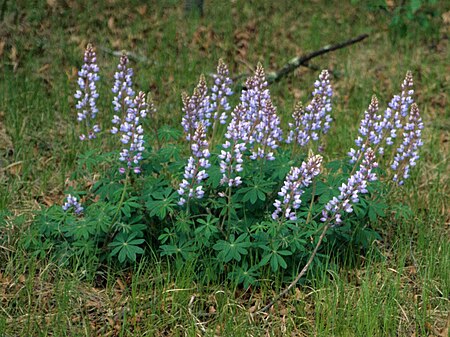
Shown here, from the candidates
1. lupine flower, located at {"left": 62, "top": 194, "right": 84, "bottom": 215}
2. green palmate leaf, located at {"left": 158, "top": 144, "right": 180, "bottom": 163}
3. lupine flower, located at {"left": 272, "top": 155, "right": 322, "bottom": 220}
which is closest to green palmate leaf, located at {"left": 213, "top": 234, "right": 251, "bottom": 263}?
lupine flower, located at {"left": 272, "top": 155, "right": 322, "bottom": 220}

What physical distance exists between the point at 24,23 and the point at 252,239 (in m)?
5.00

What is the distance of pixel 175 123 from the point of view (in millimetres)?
5809

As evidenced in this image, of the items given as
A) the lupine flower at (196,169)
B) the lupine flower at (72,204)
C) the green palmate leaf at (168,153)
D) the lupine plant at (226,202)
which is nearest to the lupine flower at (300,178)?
the lupine plant at (226,202)

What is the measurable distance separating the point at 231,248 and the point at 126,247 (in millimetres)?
619

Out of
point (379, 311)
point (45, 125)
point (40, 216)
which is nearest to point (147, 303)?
point (40, 216)

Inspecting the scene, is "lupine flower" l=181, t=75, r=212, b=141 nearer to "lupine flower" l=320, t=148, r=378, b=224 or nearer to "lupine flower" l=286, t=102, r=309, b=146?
"lupine flower" l=286, t=102, r=309, b=146

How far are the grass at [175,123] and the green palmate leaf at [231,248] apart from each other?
239 millimetres

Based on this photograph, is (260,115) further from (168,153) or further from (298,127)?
(168,153)

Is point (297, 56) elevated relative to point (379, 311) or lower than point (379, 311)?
elevated

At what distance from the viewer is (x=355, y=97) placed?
6605 mm

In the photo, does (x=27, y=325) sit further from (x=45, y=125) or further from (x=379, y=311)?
(x=45, y=125)

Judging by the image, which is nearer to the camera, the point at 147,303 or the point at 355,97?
the point at 147,303

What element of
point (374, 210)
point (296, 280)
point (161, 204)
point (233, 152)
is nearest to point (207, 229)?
point (161, 204)

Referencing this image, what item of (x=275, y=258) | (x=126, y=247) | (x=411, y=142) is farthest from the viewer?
(x=411, y=142)
